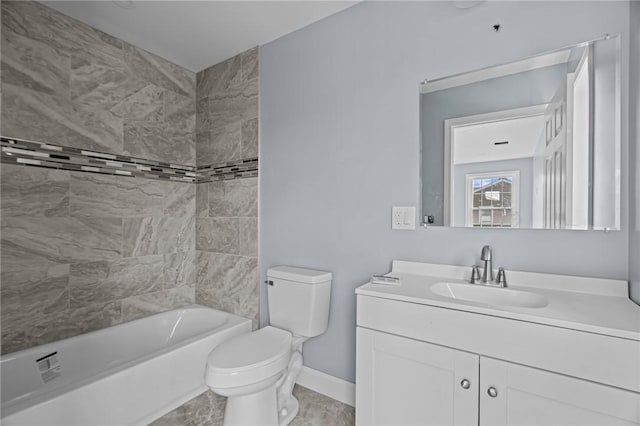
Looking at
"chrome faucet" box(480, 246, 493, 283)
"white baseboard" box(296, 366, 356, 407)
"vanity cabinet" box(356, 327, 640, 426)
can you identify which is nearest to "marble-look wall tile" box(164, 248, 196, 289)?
"white baseboard" box(296, 366, 356, 407)

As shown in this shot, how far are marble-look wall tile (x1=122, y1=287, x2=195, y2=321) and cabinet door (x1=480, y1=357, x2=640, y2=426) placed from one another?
7.69ft

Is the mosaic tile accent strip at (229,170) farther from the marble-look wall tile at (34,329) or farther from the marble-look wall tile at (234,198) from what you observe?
the marble-look wall tile at (34,329)

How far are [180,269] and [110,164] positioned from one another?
3.26ft

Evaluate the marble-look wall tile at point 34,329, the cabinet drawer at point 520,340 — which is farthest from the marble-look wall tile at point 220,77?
the cabinet drawer at point 520,340

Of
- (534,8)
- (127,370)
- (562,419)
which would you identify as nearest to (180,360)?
(127,370)

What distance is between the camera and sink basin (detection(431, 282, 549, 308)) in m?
1.27

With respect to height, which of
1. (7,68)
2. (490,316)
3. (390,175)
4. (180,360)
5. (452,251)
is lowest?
(180,360)

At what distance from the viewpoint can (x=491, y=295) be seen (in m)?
1.38

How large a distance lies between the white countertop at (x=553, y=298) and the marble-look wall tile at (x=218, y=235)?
1.37 metres

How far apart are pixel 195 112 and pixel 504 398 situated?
2917mm

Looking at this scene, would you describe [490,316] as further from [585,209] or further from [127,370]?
[127,370]

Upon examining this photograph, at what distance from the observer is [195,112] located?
281cm

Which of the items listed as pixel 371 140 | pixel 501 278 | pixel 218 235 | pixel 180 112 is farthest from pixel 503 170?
pixel 180 112

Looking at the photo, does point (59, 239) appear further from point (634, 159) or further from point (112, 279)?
point (634, 159)
